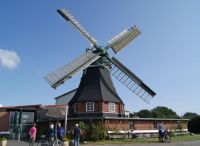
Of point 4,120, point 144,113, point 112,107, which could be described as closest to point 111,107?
point 112,107

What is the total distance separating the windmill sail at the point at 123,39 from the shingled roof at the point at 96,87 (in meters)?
3.33

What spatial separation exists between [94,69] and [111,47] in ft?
12.2

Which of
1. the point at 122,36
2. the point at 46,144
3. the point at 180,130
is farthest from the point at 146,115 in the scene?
the point at 46,144

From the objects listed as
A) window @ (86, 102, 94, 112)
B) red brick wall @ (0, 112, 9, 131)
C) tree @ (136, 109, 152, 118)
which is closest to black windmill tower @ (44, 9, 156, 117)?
window @ (86, 102, 94, 112)

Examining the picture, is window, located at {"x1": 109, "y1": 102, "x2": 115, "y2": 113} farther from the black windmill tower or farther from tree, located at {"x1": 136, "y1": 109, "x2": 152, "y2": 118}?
tree, located at {"x1": 136, "y1": 109, "x2": 152, "y2": 118}

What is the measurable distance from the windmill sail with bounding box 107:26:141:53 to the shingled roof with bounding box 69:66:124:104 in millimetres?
3334

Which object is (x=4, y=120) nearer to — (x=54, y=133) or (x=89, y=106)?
(x=89, y=106)

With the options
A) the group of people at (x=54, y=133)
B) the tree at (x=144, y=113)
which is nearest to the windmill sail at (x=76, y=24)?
the group of people at (x=54, y=133)

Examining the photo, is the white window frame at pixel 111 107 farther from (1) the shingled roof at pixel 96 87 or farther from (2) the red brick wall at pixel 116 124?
(2) the red brick wall at pixel 116 124

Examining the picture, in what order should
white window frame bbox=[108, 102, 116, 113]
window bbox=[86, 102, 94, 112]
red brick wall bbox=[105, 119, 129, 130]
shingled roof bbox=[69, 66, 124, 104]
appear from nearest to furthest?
red brick wall bbox=[105, 119, 129, 130] < window bbox=[86, 102, 94, 112] < shingled roof bbox=[69, 66, 124, 104] < white window frame bbox=[108, 102, 116, 113]

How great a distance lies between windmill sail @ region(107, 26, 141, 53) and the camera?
122ft

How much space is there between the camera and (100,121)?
106 ft

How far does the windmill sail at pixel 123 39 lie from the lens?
3725 centimetres

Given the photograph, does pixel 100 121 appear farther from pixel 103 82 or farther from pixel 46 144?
pixel 46 144
